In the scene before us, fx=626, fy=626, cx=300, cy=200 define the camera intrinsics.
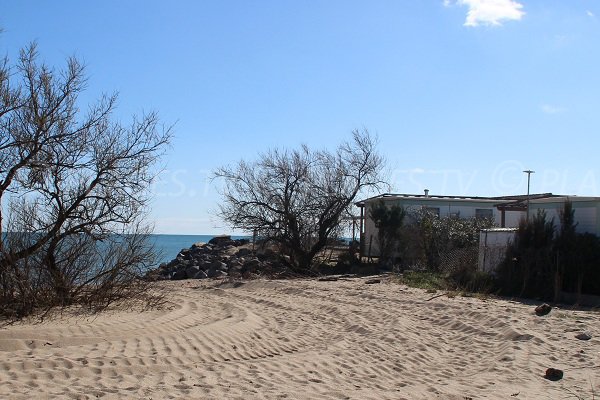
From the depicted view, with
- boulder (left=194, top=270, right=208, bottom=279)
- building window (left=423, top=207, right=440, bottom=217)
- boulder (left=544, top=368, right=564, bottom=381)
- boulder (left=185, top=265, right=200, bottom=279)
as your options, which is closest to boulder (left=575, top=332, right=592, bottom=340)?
boulder (left=544, top=368, right=564, bottom=381)

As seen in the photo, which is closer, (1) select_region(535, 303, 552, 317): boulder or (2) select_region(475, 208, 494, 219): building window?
(1) select_region(535, 303, 552, 317): boulder

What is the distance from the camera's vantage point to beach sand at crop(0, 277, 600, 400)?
23.2 ft

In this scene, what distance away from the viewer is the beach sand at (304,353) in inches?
279

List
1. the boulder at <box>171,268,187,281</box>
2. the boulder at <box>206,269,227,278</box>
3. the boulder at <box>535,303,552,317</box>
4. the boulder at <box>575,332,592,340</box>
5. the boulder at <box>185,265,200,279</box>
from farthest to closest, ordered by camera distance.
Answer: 1. the boulder at <box>171,268,187,281</box>
2. the boulder at <box>185,265,200,279</box>
3. the boulder at <box>206,269,227,278</box>
4. the boulder at <box>535,303,552,317</box>
5. the boulder at <box>575,332,592,340</box>

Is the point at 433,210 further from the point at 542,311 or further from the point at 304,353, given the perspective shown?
the point at 304,353

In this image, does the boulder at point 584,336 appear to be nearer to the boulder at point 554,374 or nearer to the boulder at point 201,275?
the boulder at point 554,374

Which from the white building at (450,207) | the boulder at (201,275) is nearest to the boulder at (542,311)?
the white building at (450,207)

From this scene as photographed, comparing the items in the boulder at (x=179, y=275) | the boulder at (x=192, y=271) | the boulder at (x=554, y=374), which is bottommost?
the boulder at (x=179, y=275)

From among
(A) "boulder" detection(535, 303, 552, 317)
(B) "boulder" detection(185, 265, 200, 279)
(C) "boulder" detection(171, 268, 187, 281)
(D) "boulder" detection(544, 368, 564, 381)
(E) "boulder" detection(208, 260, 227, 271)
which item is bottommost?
(C) "boulder" detection(171, 268, 187, 281)

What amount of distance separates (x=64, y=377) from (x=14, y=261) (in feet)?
15.0

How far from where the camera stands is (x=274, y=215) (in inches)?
1082

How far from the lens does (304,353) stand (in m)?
9.30

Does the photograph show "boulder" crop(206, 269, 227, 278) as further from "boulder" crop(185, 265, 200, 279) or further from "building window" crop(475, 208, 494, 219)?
"building window" crop(475, 208, 494, 219)

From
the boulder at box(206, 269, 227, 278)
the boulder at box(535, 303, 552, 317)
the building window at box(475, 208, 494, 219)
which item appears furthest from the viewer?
the building window at box(475, 208, 494, 219)
